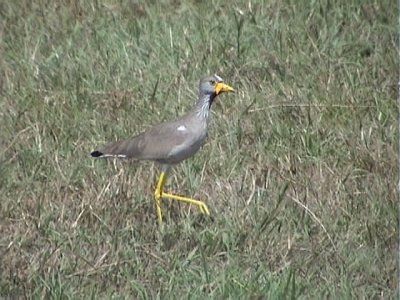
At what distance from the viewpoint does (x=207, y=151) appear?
7758mm

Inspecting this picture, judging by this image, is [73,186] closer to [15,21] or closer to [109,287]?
[109,287]

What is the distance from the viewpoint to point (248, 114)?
8219 mm

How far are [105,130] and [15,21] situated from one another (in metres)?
2.01

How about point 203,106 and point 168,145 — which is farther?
point 203,106

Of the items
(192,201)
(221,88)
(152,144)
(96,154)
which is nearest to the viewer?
(192,201)

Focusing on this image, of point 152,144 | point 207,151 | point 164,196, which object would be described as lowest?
point 207,151

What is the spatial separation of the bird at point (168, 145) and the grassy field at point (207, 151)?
0.12 meters

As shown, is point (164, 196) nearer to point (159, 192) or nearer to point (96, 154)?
point (159, 192)

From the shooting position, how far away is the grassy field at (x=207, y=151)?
253 inches

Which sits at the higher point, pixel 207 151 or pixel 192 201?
pixel 192 201

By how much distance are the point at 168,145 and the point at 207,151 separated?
0.67m

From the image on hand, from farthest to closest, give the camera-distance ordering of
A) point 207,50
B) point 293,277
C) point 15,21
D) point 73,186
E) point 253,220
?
point 15,21, point 207,50, point 73,186, point 253,220, point 293,277

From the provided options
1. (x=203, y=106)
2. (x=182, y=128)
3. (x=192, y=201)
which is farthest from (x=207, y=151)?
(x=192, y=201)

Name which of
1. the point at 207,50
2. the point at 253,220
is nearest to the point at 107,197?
the point at 253,220
